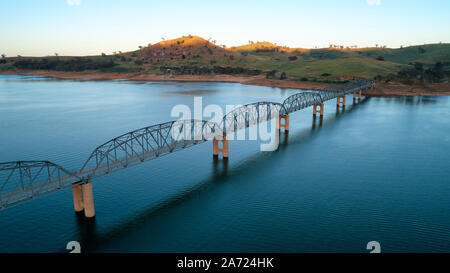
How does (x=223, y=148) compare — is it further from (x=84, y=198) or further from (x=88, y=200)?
(x=84, y=198)

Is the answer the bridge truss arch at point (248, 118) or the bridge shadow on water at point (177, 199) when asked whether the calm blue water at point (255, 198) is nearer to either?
the bridge shadow on water at point (177, 199)

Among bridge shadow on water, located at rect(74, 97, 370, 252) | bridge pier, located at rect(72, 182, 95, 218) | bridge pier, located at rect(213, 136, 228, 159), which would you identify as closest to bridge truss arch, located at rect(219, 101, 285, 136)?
bridge pier, located at rect(213, 136, 228, 159)

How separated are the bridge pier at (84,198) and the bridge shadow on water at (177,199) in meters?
0.67

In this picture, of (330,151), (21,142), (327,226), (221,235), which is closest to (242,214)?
(221,235)

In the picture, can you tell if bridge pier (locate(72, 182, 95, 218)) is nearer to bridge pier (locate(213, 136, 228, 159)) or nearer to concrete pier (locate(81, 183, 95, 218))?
concrete pier (locate(81, 183, 95, 218))

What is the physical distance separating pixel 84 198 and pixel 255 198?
56.0 ft

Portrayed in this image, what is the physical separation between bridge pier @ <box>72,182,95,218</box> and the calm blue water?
0.90m

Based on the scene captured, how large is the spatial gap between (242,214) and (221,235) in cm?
434

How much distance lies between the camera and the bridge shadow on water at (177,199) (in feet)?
93.9

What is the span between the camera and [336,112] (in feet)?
318

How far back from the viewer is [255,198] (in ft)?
120

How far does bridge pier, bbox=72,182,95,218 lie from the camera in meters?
30.2

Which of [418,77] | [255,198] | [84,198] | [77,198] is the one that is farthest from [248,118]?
[418,77]
